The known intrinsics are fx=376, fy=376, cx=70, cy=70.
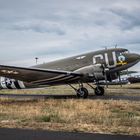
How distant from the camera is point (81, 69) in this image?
2877 cm

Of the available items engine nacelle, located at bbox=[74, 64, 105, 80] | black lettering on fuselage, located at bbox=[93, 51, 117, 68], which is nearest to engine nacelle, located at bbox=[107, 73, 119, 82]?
black lettering on fuselage, located at bbox=[93, 51, 117, 68]

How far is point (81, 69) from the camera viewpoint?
28766mm

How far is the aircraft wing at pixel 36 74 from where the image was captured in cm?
2847

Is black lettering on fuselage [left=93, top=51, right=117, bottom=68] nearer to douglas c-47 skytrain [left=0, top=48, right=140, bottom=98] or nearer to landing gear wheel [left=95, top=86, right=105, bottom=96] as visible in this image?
douglas c-47 skytrain [left=0, top=48, right=140, bottom=98]

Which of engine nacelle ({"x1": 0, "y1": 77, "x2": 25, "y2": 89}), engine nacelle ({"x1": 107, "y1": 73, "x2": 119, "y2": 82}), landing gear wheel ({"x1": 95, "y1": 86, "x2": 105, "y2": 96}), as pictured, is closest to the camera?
engine nacelle ({"x1": 107, "y1": 73, "x2": 119, "y2": 82})

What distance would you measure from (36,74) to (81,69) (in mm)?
3667

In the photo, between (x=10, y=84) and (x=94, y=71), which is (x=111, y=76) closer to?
(x=94, y=71)

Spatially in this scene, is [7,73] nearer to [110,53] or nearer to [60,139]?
[110,53]

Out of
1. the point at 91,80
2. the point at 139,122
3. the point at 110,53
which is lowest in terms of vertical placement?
the point at 139,122

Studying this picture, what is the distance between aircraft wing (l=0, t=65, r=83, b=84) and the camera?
28469 millimetres

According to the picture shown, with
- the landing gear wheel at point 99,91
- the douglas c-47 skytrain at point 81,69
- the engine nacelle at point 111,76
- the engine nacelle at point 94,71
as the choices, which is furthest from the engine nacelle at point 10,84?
the engine nacelle at point 111,76

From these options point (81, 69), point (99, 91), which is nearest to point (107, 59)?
point (81, 69)

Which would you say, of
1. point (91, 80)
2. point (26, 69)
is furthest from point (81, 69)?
point (26, 69)

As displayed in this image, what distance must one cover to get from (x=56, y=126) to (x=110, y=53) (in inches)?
696
